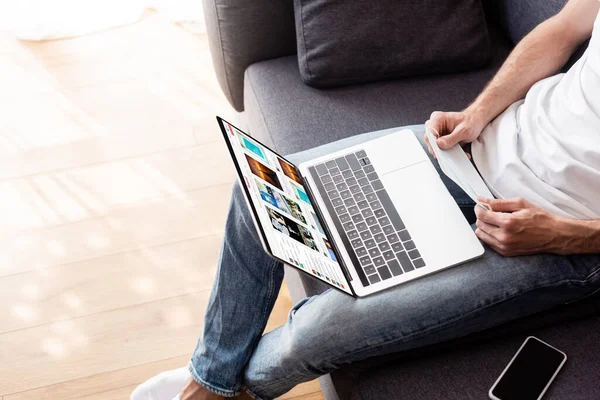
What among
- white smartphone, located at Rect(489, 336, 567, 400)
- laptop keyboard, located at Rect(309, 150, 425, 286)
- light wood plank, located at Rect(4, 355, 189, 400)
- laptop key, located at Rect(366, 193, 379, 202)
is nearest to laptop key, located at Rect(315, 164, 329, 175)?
laptop keyboard, located at Rect(309, 150, 425, 286)

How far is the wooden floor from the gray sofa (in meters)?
0.30

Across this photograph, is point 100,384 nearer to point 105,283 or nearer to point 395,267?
point 105,283

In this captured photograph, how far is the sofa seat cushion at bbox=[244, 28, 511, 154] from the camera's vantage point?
150cm

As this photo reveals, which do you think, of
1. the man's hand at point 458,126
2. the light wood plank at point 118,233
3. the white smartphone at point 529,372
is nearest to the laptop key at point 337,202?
the man's hand at point 458,126

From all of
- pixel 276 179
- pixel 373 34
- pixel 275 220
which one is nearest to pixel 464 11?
pixel 373 34

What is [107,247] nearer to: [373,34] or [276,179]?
[276,179]

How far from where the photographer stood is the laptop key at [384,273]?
1117 mm

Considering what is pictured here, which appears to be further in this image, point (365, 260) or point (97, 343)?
point (97, 343)

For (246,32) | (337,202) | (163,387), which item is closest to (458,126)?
(337,202)

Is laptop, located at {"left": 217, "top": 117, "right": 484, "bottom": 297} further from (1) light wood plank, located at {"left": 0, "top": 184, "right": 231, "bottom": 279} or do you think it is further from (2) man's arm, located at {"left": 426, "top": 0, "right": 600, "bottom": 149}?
(1) light wood plank, located at {"left": 0, "top": 184, "right": 231, "bottom": 279}

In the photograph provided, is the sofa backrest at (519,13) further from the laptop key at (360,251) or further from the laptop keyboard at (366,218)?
the laptop key at (360,251)

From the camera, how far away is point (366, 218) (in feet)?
3.95

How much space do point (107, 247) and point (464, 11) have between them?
1.14 m

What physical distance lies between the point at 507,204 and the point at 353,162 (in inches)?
12.7
